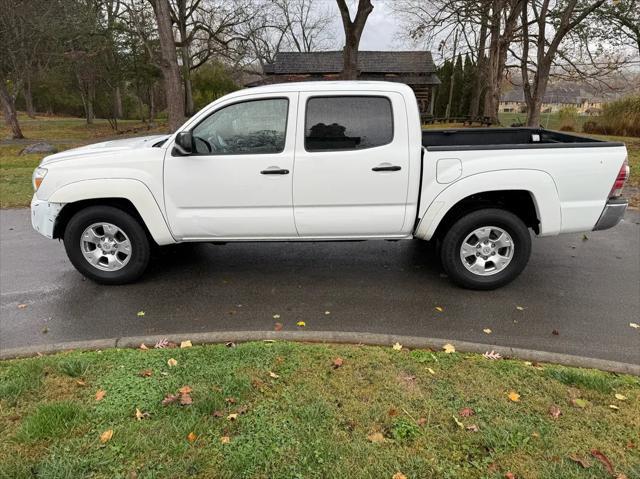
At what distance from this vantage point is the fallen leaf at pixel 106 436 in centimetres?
254

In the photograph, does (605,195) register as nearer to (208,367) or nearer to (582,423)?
(582,423)

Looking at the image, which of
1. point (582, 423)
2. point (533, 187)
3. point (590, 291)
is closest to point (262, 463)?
point (582, 423)

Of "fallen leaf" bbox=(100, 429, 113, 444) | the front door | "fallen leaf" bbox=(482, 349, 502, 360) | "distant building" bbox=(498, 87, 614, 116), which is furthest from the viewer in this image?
"distant building" bbox=(498, 87, 614, 116)

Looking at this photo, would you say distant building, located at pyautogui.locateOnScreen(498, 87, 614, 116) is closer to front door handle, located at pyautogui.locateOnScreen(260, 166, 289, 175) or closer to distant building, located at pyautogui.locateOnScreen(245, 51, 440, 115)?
distant building, located at pyautogui.locateOnScreen(245, 51, 440, 115)

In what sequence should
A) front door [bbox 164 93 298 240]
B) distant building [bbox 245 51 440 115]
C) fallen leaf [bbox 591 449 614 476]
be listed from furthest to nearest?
distant building [bbox 245 51 440 115]
front door [bbox 164 93 298 240]
fallen leaf [bbox 591 449 614 476]

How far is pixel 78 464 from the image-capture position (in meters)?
2.37

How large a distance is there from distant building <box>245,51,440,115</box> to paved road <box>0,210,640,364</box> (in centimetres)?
2889

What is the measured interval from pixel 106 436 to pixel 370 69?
112ft

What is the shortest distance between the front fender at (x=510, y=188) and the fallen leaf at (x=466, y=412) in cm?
210

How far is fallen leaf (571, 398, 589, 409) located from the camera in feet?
9.31

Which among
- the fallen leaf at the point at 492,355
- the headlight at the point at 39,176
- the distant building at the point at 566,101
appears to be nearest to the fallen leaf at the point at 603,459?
the fallen leaf at the point at 492,355

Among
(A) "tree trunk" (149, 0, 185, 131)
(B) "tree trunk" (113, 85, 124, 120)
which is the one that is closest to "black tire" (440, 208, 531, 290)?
(A) "tree trunk" (149, 0, 185, 131)

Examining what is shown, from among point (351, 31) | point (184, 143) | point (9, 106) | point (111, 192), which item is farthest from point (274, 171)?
point (9, 106)

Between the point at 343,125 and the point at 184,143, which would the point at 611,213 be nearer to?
the point at 343,125
